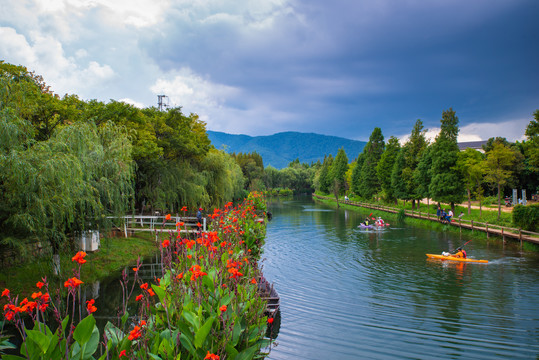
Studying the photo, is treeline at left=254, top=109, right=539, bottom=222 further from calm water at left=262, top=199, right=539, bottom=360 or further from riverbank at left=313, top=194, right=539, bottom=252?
calm water at left=262, top=199, right=539, bottom=360

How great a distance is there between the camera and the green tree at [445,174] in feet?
108

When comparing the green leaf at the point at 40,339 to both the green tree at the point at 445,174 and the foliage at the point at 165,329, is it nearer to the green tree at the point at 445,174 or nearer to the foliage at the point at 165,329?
the foliage at the point at 165,329

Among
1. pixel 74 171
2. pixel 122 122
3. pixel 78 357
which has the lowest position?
pixel 78 357

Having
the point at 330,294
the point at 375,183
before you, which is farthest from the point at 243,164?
the point at 330,294

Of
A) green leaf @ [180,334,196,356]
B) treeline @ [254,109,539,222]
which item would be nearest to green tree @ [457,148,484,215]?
treeline @ [254,109,539,222]

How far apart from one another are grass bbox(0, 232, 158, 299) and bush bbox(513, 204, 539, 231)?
22324 mm

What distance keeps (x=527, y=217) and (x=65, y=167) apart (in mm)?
24993

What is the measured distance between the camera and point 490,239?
2448cm

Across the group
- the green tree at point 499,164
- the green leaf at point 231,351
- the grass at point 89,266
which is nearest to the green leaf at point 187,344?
the green leaf at point 231,351

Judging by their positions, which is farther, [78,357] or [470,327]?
[470,327]

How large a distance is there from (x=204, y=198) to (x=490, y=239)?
782 inches

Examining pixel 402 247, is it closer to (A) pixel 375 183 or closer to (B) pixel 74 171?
(B) pixel 74 171

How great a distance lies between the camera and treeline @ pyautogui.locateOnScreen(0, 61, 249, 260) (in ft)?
30.5

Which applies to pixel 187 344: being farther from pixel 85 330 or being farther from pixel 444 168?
pixel 444 168
